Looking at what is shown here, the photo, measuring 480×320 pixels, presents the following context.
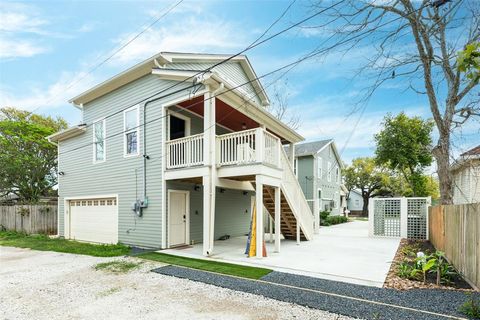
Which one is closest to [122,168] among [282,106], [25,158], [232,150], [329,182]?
[232,150]

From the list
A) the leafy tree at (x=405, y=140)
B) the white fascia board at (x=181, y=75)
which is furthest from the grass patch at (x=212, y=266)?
the leafy tree at (x=405, y=140)

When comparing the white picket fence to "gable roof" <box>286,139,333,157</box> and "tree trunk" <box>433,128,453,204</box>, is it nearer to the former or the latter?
"tree trunk" <box>433,128,453,204</box>

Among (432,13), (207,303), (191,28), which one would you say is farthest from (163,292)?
(432,13)

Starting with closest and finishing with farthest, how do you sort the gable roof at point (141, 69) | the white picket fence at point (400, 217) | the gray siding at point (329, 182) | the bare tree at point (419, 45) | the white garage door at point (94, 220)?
1. the bare tree at point (419, 45)
2. the gable roof at point (141, 69)
3. the white garage door at point (94, 220)
4. the white picket fence at point (400, 217)
5. the gray siding at point (329, 182)

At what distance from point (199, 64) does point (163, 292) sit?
8.97 metres

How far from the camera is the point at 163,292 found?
5375 millimetres

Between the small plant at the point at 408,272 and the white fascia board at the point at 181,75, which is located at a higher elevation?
the white fascia board at the point at 181,75

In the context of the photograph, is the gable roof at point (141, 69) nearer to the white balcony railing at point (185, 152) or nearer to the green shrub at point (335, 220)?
the white balcony railing at point (185, 152)

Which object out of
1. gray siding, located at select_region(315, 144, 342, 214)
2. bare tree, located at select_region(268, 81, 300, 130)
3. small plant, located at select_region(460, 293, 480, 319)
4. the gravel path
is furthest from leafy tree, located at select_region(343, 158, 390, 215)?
small plant, located at select_region(460, 293, 480, 319)

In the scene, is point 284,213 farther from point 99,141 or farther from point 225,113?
point 99,141

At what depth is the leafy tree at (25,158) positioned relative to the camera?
64.0ft

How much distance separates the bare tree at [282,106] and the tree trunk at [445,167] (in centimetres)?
1183

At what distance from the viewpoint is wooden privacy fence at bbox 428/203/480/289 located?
510 cm

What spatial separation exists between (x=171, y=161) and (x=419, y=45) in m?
9.72
